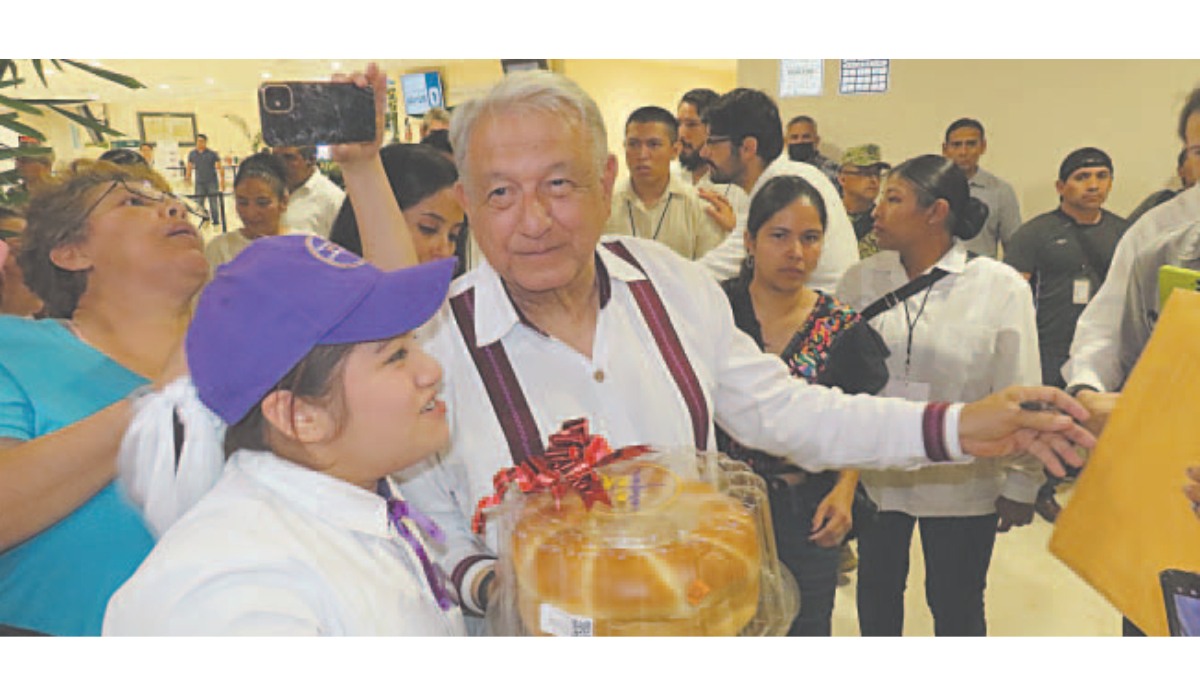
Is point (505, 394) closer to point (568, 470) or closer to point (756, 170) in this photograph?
point (568, 470)

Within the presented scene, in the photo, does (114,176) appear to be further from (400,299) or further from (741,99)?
(741,99)

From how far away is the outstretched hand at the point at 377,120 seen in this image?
4.04ft

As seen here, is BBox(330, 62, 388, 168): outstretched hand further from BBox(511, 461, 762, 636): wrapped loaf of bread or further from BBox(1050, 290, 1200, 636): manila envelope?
BBox(1050, 290, 1200, 636): manila envelope

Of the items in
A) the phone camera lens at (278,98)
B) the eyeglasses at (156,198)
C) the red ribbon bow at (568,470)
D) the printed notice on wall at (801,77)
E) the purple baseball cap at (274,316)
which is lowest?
the red ribbon bow at (568,470)

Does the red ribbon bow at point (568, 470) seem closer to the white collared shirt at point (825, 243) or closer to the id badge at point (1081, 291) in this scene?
the white collared shirt at point (825, 243)

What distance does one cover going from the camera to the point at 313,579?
0.75 m

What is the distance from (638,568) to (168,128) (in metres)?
1.16

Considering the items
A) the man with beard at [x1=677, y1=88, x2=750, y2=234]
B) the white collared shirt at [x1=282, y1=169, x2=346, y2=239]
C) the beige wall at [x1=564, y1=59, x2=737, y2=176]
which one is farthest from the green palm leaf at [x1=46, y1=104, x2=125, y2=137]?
the man with beard at [x1=677, y1=88, x2=750, y2=234]

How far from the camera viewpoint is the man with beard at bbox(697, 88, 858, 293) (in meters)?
1.48

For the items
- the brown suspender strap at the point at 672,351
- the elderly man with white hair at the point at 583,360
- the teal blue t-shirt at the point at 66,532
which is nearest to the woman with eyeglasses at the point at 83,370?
the teal blue t-shirt at the point at 66,532

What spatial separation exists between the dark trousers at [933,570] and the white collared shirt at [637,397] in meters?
0.61

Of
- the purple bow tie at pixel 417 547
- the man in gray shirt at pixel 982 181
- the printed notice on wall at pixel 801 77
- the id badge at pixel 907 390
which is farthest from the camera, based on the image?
the id badge at pixel 907 390

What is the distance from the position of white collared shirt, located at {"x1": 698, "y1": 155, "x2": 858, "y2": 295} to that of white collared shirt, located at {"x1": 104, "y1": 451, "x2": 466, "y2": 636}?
3.27ft
